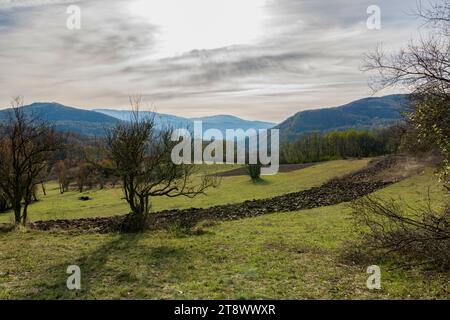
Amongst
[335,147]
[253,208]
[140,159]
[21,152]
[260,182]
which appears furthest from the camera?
[335,147]

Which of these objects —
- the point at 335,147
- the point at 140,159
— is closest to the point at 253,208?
the point at 140,159

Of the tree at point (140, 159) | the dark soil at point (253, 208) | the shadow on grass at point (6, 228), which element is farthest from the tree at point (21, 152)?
the tree at point (140, 159)

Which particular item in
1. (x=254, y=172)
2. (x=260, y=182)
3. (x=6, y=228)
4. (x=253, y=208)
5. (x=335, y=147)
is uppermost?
(x=335, y=147)

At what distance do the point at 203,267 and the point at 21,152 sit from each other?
67.1 feet

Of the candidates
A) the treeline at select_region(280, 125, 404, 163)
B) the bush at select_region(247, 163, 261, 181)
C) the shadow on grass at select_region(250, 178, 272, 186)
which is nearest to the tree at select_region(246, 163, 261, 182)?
the bush at select_region(247, 163, 261, 181)

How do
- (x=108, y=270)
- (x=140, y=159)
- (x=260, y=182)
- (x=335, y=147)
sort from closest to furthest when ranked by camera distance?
1. (x=108, y=270)
2. (x=140, y=159)
3. (x=260, y=182)
4. (x=335, y=147)

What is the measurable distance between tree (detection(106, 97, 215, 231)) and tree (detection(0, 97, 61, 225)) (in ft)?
31.7

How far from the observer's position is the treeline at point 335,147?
376ft

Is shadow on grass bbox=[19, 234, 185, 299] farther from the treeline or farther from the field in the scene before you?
the treeline

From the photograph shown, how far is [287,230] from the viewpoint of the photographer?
2156cm

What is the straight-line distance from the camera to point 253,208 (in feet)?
116

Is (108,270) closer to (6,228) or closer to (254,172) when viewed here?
(6,228)
